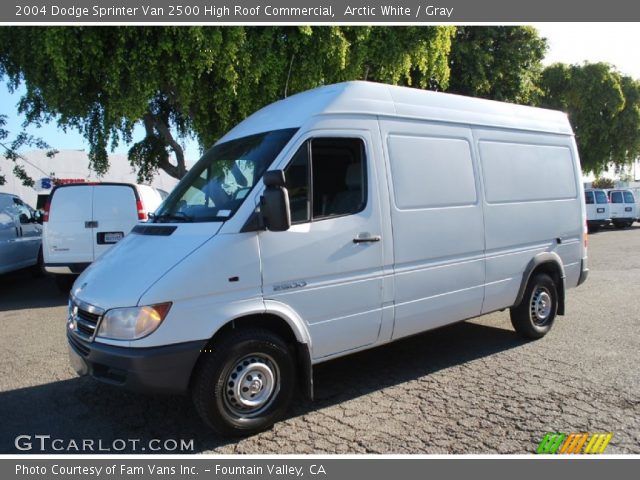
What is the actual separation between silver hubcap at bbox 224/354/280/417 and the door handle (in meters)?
1.19

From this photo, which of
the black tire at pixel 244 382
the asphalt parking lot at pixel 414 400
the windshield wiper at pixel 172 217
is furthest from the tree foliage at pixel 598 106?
the black tire at pixel 244 382

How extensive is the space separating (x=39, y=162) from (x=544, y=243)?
28012 millimetres

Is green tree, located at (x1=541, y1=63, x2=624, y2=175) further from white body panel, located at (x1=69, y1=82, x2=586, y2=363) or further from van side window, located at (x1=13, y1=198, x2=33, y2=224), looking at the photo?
van side window, located at (x1=13, y1=198, x2=33, y2=224)

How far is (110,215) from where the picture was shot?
8734 millimetres

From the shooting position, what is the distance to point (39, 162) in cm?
2684

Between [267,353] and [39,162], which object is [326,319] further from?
[39,162]

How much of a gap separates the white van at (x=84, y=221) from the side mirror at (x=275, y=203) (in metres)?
5.88

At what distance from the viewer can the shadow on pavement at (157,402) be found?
→ 3779 mm

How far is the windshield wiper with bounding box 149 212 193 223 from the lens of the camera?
12.9 feet

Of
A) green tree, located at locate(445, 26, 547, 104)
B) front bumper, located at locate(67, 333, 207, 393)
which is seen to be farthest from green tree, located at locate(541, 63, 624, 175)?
front bumper, located at locate(67, 333, 207, 393)

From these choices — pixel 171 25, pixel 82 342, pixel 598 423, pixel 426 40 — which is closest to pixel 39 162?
pixel 171 25

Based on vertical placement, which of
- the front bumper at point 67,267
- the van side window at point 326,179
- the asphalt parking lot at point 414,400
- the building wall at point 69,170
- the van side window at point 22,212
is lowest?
the asphalt parking lot at point 414,400

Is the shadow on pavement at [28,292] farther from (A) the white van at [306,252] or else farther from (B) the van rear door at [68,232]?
(A) the white van at [306,252]

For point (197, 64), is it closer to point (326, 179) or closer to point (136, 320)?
point (326, 179)
